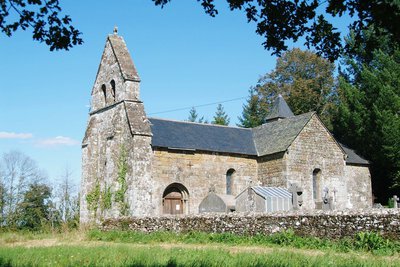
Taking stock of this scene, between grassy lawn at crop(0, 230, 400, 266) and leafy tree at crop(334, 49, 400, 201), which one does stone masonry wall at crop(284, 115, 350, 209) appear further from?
grassy lawn at crop(0, 230, 400, 266)

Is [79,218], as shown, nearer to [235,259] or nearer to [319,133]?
[319,133]

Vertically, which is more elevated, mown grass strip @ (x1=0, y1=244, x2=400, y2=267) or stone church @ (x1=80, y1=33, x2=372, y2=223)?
stone church @ (x1=80, y1=33, x2=372, y2=223)

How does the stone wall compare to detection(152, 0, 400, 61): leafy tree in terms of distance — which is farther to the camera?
the stone wall

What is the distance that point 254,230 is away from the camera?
17078mm

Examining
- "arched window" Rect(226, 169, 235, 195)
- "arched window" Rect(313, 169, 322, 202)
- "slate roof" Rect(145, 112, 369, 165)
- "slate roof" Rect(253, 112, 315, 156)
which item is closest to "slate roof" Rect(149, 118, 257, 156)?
"slate roof" Rect(145, 112, 369, 165)

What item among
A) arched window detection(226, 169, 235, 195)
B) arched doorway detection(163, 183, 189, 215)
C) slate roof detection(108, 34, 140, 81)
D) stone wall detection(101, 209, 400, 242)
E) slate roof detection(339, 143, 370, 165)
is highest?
slate roof detection(108, 34, 140, 81)

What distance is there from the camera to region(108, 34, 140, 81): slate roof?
28.6 m

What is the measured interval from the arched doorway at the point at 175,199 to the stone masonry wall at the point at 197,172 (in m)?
0.30

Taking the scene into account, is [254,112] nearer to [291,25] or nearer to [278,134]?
[278,134]

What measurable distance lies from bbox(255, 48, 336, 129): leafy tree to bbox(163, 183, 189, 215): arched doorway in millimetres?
26039

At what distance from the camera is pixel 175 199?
28469 millimetres

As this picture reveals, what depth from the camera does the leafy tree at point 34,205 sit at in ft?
122

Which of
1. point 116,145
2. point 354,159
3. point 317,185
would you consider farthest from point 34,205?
point 354,159

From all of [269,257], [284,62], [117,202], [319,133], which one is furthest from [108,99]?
[284,62]
